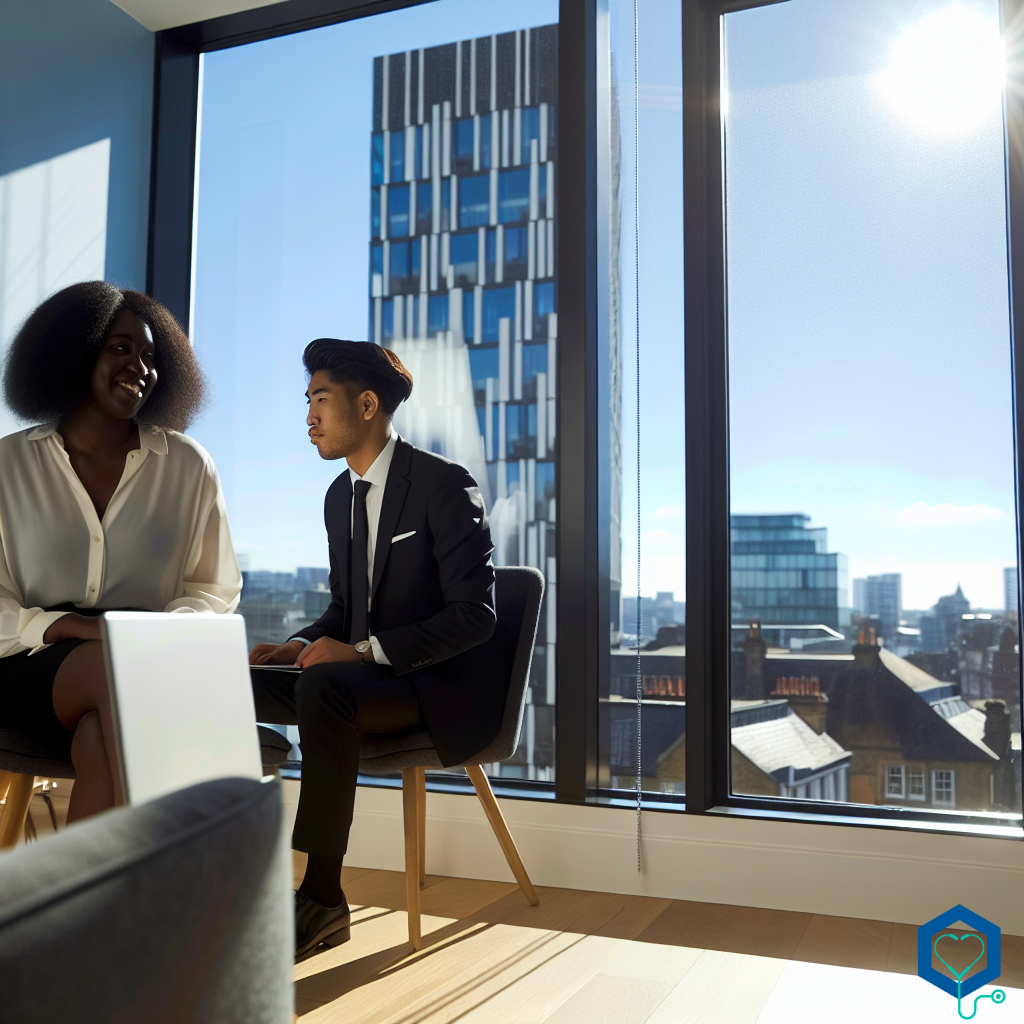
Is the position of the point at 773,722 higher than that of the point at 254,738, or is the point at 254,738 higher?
the point at 254,738

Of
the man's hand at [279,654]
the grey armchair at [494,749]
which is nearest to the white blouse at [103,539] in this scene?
the man's hand at [279,654]

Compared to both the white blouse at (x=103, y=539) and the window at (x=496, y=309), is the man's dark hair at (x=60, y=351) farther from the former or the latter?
the window at (x=496, y=309)

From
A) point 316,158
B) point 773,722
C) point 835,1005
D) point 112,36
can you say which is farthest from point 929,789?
point 112,36

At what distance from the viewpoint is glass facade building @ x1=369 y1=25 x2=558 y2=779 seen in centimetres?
288

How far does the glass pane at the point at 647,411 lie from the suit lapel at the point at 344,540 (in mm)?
777

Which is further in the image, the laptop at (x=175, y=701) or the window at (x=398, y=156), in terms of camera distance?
the window at (x=398, y=156)

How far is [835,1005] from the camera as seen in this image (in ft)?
5.83

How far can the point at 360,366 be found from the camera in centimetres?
239

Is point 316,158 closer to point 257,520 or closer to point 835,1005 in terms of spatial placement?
point 257,520

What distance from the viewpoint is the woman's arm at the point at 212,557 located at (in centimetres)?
209

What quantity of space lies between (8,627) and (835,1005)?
1.64m

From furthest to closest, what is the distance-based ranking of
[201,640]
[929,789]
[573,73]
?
[573,73], [929,789], [201,640]

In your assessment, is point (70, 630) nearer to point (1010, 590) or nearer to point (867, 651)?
point (867, 651)
